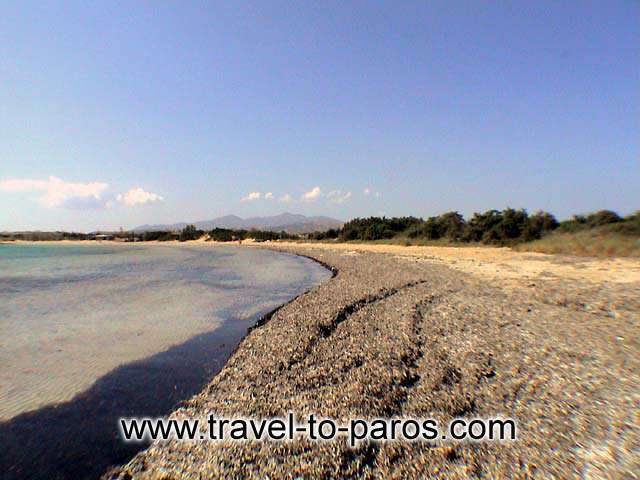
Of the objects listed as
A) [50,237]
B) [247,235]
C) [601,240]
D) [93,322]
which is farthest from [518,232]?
[50,237]

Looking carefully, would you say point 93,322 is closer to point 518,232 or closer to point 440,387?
point 440,387

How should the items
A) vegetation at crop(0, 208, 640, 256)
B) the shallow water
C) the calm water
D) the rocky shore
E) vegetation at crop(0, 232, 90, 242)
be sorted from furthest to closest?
vegetation at crop(0, 232, 90, 242) < vegetation at crop(0, 208, 640, 256) < the shallow water < the calm water < the rocky shore

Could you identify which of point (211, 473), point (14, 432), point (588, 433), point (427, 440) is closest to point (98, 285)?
point (14, 432)

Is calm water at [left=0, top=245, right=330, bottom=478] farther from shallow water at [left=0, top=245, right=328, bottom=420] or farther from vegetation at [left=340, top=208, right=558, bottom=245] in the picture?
vegetation at [left=340, top=208, right=558, bottom=245]

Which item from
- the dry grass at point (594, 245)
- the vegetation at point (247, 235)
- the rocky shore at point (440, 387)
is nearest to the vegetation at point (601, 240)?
the dry grass at point (594, 245)

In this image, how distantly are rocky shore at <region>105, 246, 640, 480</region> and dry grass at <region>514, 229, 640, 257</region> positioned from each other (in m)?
14.2

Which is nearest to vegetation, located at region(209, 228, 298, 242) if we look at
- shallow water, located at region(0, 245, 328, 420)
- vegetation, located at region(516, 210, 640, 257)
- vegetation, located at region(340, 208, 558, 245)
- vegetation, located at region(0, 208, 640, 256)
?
vegetation, located at region(0, 208, 640, 256)

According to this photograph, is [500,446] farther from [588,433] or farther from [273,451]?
[273,451]

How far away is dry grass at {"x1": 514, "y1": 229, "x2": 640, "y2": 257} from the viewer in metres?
19.7

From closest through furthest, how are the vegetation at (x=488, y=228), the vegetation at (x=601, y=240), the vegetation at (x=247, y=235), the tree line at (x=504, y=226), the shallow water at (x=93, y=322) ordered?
the shallow water at (x=93, y=322), the vegetation at (x=601, y=240), the tree line at (x=504, y=226), the vegetation at (x=488, y=228), the vegetation at (x=247, y=235)

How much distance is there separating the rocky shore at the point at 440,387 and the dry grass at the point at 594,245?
14.2 metres

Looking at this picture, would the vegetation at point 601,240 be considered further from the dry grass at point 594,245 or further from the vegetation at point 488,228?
the vegetation at point 488,228

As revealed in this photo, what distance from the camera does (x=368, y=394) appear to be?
4.58m

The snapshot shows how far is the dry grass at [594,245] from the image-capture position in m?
19.7
